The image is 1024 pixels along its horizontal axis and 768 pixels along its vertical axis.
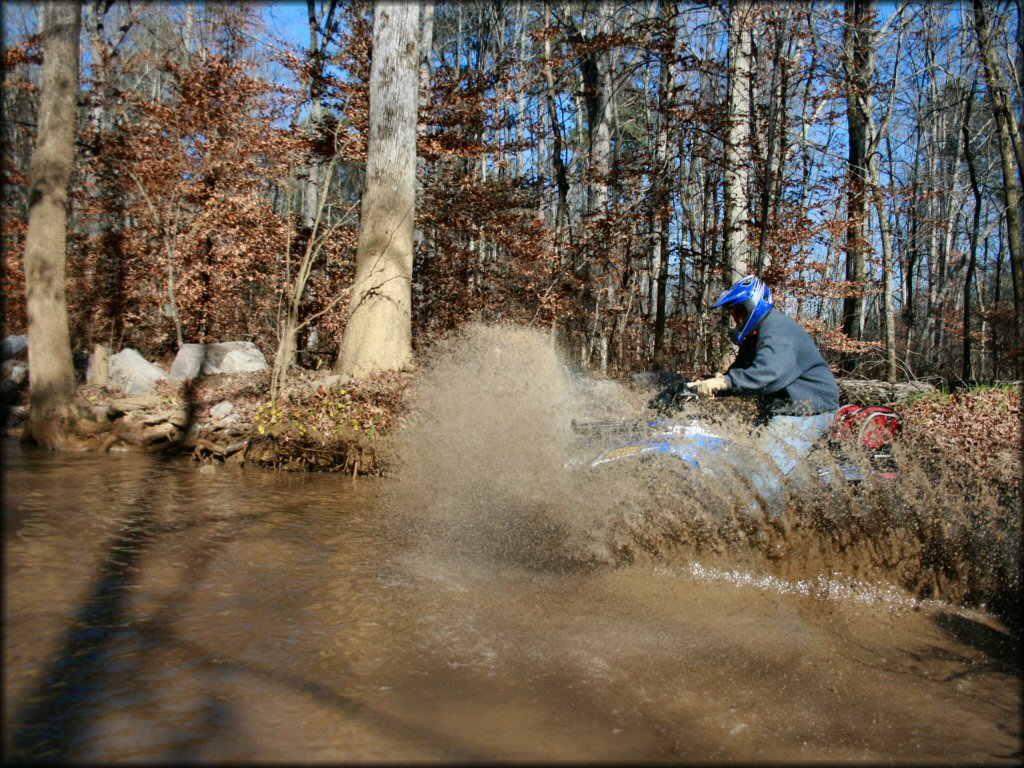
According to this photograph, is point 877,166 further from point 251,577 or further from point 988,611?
point 251,577

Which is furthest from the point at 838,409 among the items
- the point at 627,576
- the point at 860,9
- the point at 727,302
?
the point at 860,9

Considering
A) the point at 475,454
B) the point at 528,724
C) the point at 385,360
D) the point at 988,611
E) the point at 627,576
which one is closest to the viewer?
the point at 528,724

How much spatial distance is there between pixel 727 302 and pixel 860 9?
1431 cm

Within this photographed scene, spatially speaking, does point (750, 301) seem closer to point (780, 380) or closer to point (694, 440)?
point (780, 380)

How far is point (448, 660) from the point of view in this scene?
12.3 ft

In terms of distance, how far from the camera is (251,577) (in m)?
5.04

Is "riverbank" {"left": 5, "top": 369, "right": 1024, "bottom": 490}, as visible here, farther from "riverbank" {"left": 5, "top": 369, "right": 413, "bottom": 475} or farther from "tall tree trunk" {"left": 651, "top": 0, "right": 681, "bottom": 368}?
"tall tree trunk" {"left": 651, "top": 0, "right": 681, "bottom": 368}

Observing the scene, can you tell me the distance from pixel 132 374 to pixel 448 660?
484 inches

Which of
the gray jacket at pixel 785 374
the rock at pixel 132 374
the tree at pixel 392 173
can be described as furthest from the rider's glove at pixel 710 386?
the rock at pixel 132 374

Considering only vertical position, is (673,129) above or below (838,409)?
above

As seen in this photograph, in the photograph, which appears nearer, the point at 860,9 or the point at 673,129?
the point at 673,129

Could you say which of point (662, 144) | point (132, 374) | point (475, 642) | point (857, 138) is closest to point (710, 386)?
point (475, 642)

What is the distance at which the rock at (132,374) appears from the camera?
13422 mm

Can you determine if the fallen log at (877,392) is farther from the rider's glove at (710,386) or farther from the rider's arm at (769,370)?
the rider's glove at (710,386)
